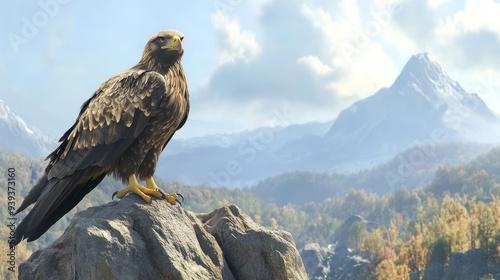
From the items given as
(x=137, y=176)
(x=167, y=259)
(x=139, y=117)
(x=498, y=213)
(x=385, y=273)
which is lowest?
(x=167, y=259)

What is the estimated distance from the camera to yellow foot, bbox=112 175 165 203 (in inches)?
348

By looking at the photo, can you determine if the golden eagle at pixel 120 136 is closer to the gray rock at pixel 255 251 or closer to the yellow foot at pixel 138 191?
the yellow foot at pixel 138 191

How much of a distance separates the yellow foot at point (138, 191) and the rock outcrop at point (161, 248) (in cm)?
12

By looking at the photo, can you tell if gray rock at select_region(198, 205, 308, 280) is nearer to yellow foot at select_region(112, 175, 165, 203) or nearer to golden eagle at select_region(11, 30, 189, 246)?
golden eagle at select_region(11, 30, 189, 246)

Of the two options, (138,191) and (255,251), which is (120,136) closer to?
(138,191)

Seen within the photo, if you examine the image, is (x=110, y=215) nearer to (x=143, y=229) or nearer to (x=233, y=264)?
(x=143, y=229)

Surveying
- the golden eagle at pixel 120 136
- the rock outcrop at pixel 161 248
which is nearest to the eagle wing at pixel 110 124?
the golden eagle at pixel 120 136

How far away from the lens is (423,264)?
91.6 m

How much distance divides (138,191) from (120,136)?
3.04ft

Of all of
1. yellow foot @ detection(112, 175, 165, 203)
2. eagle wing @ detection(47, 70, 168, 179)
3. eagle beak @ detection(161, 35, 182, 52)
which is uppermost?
eagle beak @ detection(161, 35, 182, 52)

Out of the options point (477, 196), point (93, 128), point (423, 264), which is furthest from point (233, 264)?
point (477, 196)

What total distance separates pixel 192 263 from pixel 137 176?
1.69 meters

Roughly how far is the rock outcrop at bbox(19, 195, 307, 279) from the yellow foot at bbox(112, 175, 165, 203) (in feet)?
0.38

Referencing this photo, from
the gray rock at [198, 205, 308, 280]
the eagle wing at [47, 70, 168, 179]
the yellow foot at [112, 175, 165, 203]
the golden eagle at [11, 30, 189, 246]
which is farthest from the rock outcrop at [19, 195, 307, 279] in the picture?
the eagle wing at [47, 70, 168, 179]
